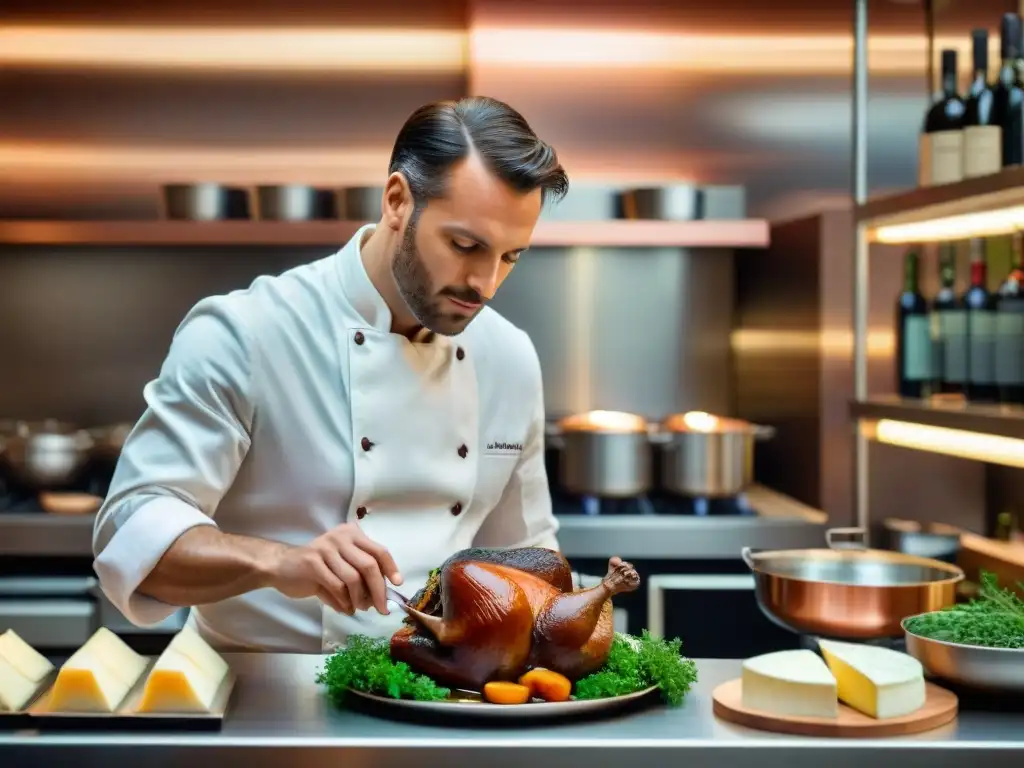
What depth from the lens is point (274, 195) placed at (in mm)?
3428

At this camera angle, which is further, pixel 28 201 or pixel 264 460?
pixel 28 201

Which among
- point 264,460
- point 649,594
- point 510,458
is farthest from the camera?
point 649,594

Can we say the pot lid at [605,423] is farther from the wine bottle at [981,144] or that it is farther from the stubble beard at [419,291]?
the stubble beard at [419,291]

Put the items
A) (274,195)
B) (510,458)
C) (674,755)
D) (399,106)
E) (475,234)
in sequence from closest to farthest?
(674,755)
(475,234)
(510,458)
(274,195)
(399,106)

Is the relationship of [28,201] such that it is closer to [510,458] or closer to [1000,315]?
[510,458]

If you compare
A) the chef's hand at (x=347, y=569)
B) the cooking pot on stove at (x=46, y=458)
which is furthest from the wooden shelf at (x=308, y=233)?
the chef's hand at (x=347, y=569)

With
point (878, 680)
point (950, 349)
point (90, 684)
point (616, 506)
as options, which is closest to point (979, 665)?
point (878, 680)

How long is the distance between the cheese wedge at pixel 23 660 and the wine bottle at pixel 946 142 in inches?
73.0

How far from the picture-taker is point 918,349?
2643mm

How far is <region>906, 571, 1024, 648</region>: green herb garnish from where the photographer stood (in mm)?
1440

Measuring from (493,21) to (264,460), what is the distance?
2213mm

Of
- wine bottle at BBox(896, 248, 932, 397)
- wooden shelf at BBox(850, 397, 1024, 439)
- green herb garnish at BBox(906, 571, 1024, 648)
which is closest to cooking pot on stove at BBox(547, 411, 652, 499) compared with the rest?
wooden shelf at BBox(850, 397, 1024, 439)

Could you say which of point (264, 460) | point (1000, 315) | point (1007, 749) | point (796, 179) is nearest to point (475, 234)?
point (264, 460)

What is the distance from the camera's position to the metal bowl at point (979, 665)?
1381mm
